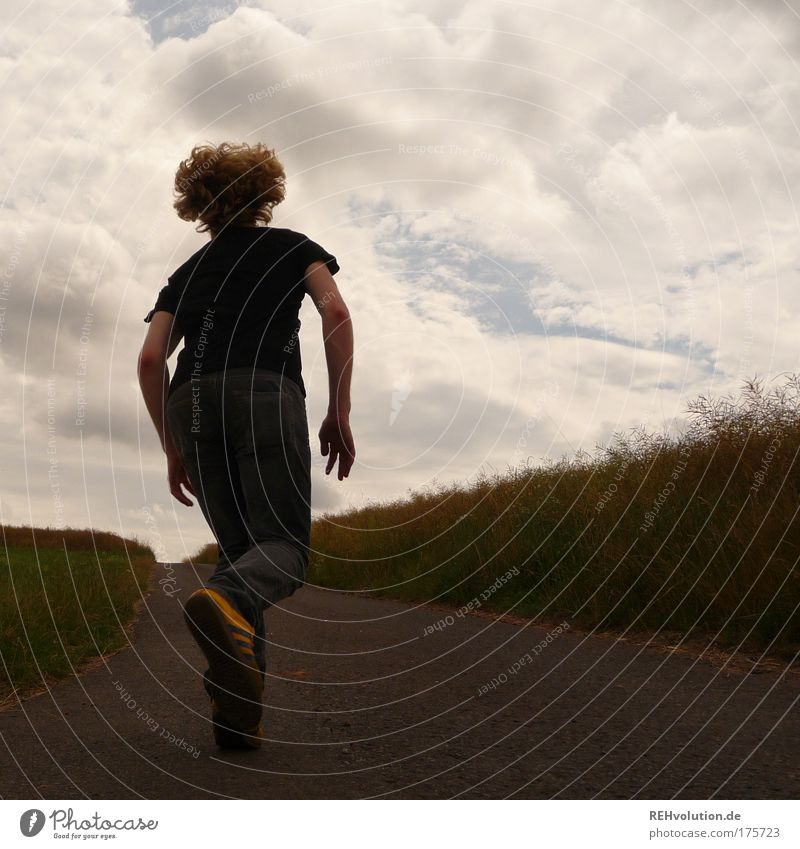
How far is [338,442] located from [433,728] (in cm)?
128

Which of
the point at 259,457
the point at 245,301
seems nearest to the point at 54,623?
the point at 259,457

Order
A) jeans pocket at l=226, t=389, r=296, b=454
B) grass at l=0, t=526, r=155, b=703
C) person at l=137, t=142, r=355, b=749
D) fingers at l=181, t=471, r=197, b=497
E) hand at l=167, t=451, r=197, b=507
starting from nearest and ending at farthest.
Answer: person at l=137, t=142, r=355, b=749
jeans pocket at l=226, t=389, r=296, b=454
fingers at l=181, t=471, r=197, b=497
hand at l=167, t=451, r=197, b=507
grass at l=0, t=526, r=155, b=703

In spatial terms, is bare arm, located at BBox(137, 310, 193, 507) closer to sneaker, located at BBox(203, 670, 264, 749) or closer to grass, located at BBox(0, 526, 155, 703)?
sneaker, located at BBox(203, 670, 264, 749)

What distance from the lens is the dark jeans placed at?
3.00m

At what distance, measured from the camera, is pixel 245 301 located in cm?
325

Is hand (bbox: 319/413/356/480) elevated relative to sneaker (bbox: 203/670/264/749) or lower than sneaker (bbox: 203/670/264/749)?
elevated

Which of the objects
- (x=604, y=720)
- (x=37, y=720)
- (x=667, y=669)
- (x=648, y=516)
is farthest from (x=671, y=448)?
(x=37, y=720)

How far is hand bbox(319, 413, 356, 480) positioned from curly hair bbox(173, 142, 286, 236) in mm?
940

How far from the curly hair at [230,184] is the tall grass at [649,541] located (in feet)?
11.8

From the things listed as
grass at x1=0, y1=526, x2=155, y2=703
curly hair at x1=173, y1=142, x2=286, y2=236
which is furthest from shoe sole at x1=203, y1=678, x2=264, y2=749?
curly hair at x1=173, y1=142, x2=286, y2=236

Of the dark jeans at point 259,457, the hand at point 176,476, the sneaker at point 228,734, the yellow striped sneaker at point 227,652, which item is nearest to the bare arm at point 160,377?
the hand at point 176,476

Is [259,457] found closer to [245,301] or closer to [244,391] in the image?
[244,391]

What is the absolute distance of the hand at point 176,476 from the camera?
350 centimetres

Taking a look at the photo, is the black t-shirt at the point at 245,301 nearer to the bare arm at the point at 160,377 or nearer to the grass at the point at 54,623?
the bare arm at the point at 160,377
